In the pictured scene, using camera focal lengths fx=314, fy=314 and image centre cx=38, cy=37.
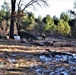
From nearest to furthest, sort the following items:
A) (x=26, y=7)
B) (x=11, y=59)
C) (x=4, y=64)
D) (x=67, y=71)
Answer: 1. (x=67, y=71)
2. (x=4, y=64)
3. (x=11, y=59)
4. (x=26, y=7)

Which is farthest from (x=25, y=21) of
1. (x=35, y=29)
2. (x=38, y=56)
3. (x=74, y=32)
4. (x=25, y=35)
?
(x=38, y=56)

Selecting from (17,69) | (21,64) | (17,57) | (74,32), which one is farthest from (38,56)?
(74,32)

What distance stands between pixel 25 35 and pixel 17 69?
2358 centimetres

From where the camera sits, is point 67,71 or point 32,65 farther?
point 32,65

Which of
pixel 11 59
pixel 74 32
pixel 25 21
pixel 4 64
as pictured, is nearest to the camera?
pixel 4 64

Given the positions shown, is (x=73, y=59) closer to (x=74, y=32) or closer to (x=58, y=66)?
(x=58, y=66)

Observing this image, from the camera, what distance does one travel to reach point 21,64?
38.7ft

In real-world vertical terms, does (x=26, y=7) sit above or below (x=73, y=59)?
above

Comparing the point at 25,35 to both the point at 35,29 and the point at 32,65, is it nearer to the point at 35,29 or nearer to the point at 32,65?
the point at 32,65

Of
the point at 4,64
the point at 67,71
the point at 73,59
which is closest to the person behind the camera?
the point at 67,71

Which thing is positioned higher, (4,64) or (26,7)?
(26,7)

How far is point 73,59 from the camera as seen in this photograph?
13703mm

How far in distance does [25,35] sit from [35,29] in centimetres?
3226

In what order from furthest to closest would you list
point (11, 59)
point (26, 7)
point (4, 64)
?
point (26, 7), point (11, 59), point (4, 64)
